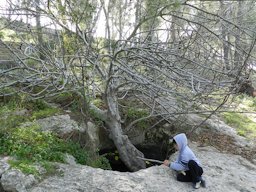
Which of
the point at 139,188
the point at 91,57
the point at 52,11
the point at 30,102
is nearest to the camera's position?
the point at 139,188

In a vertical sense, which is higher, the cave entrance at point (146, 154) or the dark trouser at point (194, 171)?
the dark trouser at point (194, 171)

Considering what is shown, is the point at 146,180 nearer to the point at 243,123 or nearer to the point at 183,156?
the point at 183,156

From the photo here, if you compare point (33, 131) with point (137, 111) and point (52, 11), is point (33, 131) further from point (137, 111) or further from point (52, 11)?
point (137, 111)

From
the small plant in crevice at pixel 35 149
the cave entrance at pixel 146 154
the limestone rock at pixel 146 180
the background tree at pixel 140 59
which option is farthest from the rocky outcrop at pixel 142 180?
the cave entrance at pixel 146 154

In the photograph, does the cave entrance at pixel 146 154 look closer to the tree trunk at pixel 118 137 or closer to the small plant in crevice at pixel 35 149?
the tree trunk at pixel 118 137

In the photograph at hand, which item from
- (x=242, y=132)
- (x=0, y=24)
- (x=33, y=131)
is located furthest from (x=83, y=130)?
(x=242, y=132)

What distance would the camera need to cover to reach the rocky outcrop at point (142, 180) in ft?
15.4

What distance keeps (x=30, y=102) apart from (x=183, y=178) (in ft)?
12.9

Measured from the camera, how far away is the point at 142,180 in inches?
202

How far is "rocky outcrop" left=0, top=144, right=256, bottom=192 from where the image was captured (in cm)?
469

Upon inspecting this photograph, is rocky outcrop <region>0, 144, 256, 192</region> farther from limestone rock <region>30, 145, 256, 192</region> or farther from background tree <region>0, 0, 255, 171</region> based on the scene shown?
background tree <region>0, 0, 255, 171</region>

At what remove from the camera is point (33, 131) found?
5871 millimetres

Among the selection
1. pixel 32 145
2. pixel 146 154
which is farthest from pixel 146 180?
pixel 146 154

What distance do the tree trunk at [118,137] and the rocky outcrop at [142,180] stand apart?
1165mm
